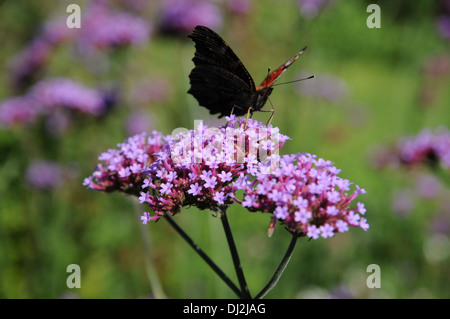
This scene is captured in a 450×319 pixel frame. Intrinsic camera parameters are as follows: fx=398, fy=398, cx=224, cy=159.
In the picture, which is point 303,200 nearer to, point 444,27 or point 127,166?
point 127,166

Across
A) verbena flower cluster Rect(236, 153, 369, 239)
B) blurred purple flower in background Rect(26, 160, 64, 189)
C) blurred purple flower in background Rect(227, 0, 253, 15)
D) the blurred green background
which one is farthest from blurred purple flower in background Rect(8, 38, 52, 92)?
verbena flower cluster Rect(236, 153, 369, 239)

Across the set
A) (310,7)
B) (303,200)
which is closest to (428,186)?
(310,7)

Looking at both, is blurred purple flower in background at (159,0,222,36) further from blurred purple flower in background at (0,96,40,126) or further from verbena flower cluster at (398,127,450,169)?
verbena flower cluster at (398,127,450,169)

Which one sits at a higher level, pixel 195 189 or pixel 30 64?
pixel 30 64

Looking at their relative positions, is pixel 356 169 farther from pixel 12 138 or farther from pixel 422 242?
pixel 12 138

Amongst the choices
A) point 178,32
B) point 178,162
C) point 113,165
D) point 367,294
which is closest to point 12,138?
point 178,32

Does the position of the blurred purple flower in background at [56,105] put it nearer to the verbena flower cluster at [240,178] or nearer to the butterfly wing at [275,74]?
the verbena flower cluster at [240,178]
